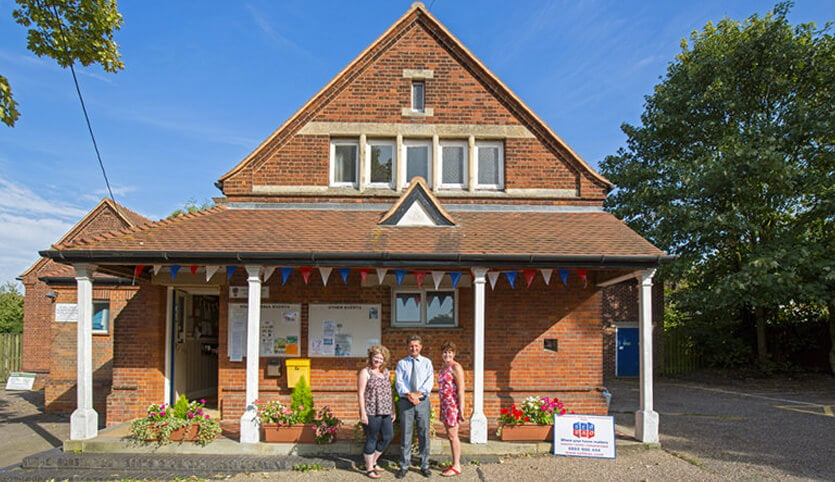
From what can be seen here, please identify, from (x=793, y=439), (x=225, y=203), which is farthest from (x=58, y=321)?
(x=793, y=439)

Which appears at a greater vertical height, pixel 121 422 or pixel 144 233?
pixel 144 233

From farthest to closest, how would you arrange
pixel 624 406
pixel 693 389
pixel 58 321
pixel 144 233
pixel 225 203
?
pixel 693 389, pixel 624 406, pixel 58 321, pixel 225 203, pixel 144 233

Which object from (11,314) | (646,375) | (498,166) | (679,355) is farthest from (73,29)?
(11,314)

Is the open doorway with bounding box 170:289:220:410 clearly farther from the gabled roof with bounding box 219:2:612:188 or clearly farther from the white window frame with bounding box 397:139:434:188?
the white window frame with bounding box 397:139:434:188

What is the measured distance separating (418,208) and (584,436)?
14.6ft

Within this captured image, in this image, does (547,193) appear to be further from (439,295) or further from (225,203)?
(225,203)

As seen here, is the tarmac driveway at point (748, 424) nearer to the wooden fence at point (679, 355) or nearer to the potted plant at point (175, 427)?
the wooden fence at point (679, 355)

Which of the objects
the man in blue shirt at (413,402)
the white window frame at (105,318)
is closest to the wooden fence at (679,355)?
the man in blue shirt at (413,402)

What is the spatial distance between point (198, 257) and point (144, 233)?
1549 mm

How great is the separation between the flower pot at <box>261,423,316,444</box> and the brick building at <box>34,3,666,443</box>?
0.73ft

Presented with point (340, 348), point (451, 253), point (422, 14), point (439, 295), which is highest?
point (422, 14)

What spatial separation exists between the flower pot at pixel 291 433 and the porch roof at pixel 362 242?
2.30 meters

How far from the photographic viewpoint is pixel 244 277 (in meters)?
9.54

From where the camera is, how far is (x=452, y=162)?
36.1 feet
